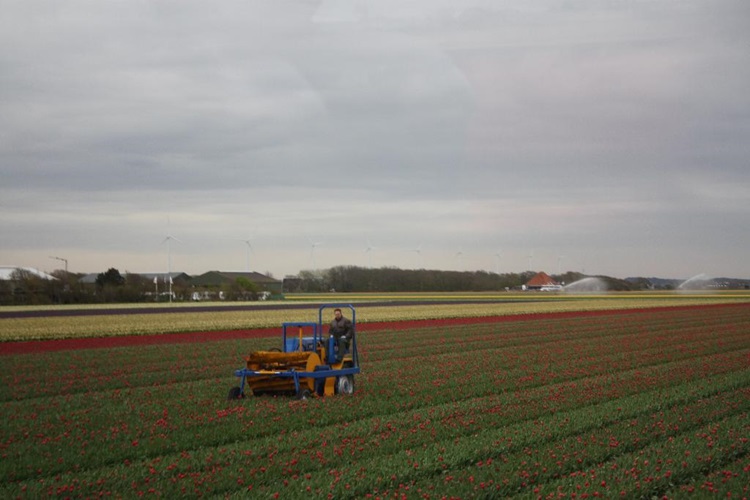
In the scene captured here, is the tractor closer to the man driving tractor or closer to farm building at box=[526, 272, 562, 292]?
the man driving tractor

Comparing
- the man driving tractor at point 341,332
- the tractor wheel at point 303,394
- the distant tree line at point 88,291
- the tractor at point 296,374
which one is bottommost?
the tractor wheel at point 303,394

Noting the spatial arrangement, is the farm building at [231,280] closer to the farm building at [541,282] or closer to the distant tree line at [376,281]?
the distant tree line at [376,281]

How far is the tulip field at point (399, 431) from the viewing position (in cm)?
1087

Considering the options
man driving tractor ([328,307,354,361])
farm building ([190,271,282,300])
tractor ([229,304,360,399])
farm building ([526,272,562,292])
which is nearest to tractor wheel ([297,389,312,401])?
tractor ([229,304,360,399])


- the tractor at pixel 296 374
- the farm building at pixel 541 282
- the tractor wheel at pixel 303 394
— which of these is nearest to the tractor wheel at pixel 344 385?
the tractor at pixel 296 374

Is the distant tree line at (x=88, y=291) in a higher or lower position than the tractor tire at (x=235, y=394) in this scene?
higher

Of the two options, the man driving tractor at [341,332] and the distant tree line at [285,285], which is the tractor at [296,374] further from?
the distant tree line at [285,285]

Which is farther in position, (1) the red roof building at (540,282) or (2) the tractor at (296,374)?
(1) the red roof building at (540,282)

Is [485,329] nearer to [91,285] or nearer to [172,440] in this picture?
[172,440]

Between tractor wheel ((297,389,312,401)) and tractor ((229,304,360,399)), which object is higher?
tractor ((229,304,360,399))

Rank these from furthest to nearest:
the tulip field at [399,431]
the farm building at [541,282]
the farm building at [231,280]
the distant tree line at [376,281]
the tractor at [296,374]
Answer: the farm building at [541,282], the distant tree line at [376,281], the farm building at [231,280], the tractor at [296,374], the tulip field at [399,431]

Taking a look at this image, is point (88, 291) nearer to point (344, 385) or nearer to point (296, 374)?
point (344, 385)

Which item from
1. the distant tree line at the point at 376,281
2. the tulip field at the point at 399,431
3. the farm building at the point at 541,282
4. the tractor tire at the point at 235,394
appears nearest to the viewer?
the tulip field at the point at 399,431

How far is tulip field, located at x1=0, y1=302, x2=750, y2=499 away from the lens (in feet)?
35.7
